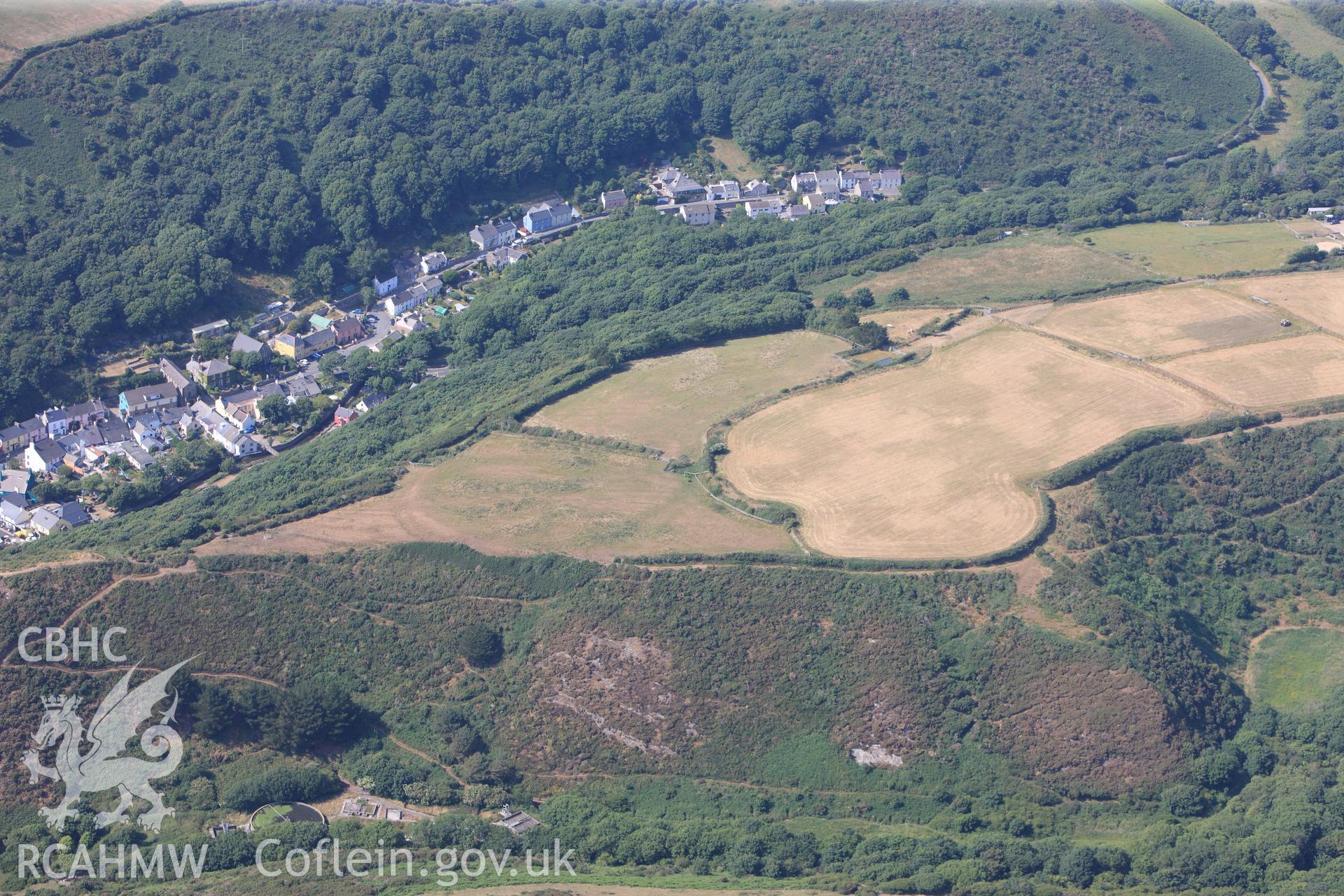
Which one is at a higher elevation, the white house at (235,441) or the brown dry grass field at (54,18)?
the brown dry grass field at (54,18)

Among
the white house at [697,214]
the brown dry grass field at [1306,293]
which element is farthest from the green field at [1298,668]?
the white house at [697,214]

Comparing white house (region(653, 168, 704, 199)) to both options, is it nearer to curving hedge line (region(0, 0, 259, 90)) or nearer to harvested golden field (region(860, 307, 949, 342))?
harvested golden field (region(860, 307, 949, 342))

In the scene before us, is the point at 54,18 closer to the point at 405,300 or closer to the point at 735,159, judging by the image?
the point at 405,300

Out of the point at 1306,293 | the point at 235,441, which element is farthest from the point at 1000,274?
the point at 235,441

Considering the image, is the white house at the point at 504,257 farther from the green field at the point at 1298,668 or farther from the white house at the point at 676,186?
the green field at the point at 1298,668

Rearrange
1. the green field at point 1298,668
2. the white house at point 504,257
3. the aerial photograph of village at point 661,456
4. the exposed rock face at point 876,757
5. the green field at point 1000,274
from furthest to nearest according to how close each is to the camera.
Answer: the white house at point 504,257 → the green field at point 1000,274 → the green field at point 1298,668 → the exposed rock face at point 876,757 → the aerial photograph of village at point 661,456
